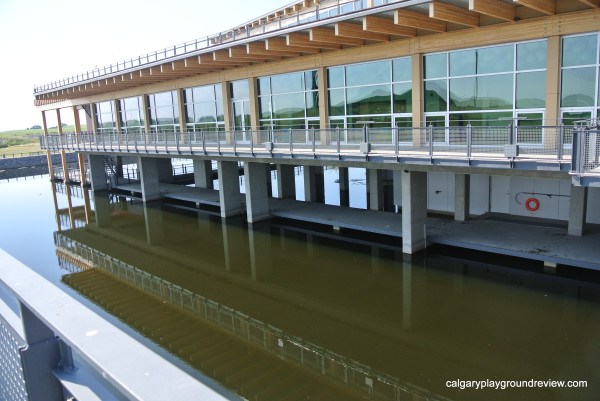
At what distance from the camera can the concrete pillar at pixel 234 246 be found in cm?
1532

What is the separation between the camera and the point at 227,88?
2267 centimetres

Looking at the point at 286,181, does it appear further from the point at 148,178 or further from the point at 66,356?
the point at 66,356

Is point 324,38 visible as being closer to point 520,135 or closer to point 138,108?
point 520,135

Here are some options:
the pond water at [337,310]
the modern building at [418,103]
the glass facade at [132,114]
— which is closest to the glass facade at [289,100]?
the modern building at [418,103]

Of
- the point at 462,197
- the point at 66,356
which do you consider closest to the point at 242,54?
the point at 462,197

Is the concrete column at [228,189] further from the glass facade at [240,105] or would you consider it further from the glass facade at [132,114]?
the glass facade at [132,114]

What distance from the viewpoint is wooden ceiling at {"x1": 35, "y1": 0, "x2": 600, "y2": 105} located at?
12273 millimetres

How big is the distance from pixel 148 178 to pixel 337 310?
60.6 feet

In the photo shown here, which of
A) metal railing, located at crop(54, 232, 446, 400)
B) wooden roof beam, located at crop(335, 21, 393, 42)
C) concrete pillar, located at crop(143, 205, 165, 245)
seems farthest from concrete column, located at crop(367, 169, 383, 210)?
metal railing, located at crop(54, 232, 446, 400)

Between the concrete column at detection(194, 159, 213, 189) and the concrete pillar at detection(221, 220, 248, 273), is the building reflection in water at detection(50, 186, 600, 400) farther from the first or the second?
the concrete column at detection(194, 159, 213, 189)

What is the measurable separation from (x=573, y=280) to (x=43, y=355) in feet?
41.3

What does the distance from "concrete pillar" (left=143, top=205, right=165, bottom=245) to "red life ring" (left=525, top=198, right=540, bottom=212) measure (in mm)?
12955

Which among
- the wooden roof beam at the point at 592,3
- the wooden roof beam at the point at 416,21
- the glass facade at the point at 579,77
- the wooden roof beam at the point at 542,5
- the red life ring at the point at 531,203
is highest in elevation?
the wooden roof beam at the point at 416,21

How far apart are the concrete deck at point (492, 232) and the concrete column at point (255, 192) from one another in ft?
1.75
